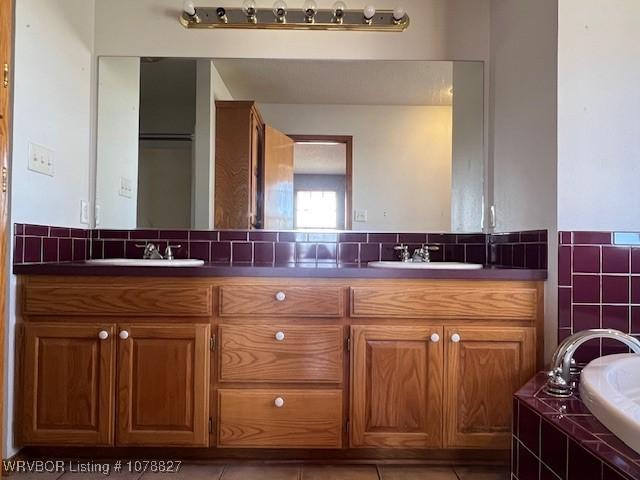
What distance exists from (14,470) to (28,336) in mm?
501

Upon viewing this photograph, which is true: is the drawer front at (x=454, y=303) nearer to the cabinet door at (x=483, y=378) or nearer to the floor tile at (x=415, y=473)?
the cabinet door at (x=483, y=378)

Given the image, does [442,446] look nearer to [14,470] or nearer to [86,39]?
[14,470]

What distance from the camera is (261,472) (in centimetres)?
156

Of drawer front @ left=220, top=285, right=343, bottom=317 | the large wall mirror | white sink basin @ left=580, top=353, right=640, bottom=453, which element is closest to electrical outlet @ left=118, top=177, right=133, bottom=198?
the large wall mirror

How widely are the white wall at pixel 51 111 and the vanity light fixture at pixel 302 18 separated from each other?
530mm

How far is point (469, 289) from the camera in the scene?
5.16ft

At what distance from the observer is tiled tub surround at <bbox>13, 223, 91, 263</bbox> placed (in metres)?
1.58

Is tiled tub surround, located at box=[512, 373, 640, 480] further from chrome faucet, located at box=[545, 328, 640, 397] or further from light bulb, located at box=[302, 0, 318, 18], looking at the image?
light bulb, located at box=[302, 0, 318, 18]

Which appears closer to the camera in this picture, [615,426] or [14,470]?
[615,426]

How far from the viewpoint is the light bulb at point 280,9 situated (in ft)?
6.54

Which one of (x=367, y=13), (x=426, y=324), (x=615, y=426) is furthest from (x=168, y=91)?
(x=615, y=426)

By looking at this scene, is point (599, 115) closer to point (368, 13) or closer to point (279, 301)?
point (368, 13)

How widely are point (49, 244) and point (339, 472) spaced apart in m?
1.51

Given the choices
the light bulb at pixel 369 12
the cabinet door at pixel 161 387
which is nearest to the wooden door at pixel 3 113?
the cabinet door at pixel 161 387
